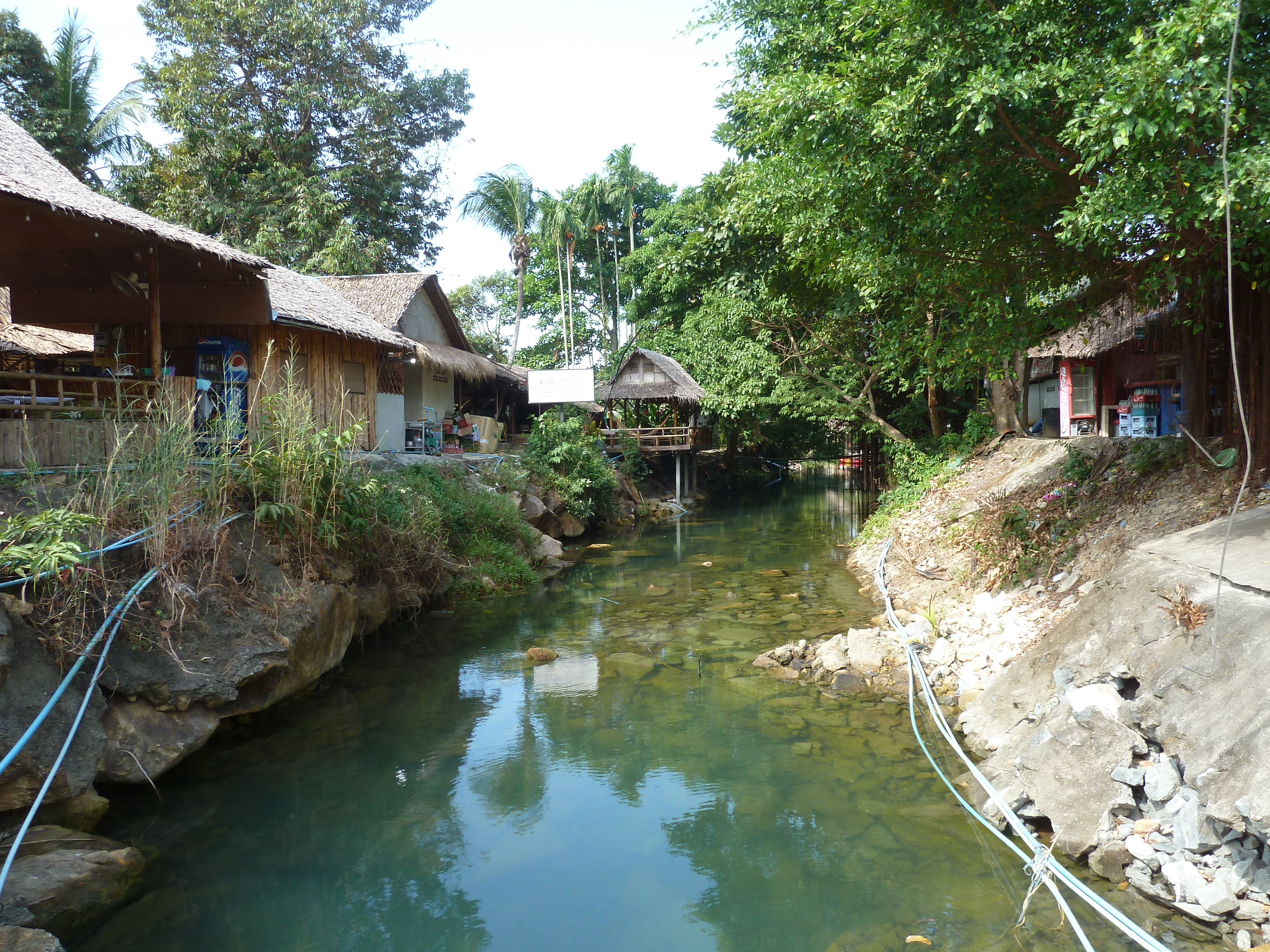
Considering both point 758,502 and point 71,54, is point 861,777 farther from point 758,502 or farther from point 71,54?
point 71,54

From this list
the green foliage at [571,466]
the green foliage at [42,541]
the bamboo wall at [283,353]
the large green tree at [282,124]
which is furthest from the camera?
the large green tree at [282,124]

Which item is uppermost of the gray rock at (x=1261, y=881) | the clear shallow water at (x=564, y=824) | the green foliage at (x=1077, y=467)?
the green foliage at (x=1077, y=467)

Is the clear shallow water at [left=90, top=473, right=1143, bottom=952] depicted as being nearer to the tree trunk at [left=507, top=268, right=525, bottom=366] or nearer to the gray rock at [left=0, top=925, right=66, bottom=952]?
the gray rock at [left=0, top=925, right=66, bottom=952]

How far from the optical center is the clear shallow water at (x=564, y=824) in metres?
4.46

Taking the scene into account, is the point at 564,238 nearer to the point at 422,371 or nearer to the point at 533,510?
the point at 422,371

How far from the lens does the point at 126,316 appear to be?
1144 centimetres

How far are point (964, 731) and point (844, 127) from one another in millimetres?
5471

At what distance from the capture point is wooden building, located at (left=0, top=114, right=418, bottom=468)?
7.24 meters

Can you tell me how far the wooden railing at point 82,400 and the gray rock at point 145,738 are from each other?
8.86 ft

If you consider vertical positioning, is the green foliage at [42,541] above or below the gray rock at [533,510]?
above

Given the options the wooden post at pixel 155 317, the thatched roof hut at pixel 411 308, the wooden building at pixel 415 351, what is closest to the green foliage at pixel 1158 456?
the wooden post at pixel 155 317

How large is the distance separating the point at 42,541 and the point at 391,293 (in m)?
14.2

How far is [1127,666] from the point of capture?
5.31 metres

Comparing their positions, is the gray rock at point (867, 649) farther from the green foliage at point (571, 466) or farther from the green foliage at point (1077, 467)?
the green foliage at point (571, 466)
